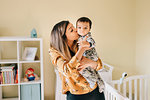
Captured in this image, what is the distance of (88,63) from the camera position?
121 cm

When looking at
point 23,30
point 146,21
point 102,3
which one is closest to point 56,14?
point 23,30

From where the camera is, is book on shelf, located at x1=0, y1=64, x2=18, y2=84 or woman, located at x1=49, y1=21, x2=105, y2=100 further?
book on shelf, located at x1=0, y1=64, x2=18, y2=84

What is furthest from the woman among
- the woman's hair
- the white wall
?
the white wall

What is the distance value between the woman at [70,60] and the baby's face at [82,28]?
5cm

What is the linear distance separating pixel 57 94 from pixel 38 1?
1.44 meters

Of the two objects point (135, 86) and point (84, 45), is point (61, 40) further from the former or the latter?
point (135, 86)

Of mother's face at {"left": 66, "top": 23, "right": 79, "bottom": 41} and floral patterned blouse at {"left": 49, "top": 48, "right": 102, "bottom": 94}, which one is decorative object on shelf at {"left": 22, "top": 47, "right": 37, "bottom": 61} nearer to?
floral patterned blouse at {"left": 49, "top": 48, "right": 102, "bottom": 94}

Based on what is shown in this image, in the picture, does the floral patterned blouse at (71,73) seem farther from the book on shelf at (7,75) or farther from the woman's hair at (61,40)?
the book on shelf at (7,75)

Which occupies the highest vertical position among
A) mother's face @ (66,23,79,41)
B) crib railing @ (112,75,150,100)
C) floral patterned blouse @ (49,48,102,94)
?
mother's face @ (66,23,79,41)

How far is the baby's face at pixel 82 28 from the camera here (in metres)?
1.17

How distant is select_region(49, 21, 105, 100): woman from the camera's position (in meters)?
1.15

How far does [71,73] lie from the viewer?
1.13 metres

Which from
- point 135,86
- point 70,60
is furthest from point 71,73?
point 135,86

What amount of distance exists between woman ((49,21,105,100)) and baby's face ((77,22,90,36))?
5 cm
